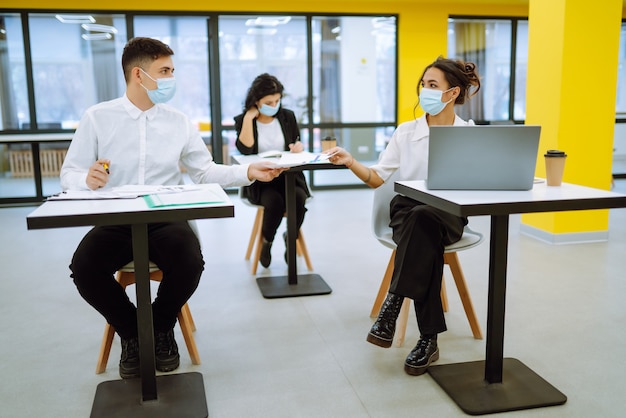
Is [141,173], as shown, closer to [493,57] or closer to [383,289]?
[383,289]

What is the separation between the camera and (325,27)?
267 inches

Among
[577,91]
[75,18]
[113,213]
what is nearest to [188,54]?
[75,18]

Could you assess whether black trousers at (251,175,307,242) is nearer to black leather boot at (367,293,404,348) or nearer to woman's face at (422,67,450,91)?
woman's face at (422,67,450,91)

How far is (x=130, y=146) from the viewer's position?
7.32 ft

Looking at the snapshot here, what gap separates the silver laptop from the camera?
1.85 metres

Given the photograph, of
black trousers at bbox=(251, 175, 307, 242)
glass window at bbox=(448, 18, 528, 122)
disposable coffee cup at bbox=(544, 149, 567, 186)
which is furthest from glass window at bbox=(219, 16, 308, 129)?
disposable coffee cup at bbox=(544, 149, 567, 186)

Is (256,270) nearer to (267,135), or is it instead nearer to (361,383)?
(267,135)

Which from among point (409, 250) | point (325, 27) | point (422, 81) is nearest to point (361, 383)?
point (409, 250)

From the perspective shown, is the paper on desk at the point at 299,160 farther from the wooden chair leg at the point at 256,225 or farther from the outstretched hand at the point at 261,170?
the wooden chair leg at the point at 256,225

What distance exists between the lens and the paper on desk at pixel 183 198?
1.65 meters

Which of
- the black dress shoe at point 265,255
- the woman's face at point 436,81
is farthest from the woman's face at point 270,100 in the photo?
the woman's face at point 436,81

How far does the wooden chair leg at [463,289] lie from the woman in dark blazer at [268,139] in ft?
3.98

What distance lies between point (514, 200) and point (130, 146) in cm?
139

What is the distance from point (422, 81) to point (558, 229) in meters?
2.23
